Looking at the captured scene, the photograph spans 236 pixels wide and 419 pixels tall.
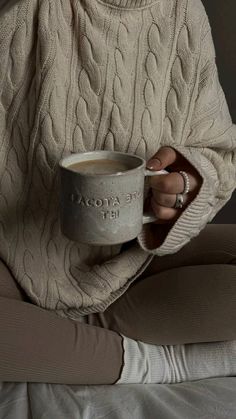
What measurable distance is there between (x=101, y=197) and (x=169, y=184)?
4.8 inches

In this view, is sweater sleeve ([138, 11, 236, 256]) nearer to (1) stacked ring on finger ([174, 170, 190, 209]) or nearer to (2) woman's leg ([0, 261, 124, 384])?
(1) stacked ring on finger ([174, 170, 190, 209])

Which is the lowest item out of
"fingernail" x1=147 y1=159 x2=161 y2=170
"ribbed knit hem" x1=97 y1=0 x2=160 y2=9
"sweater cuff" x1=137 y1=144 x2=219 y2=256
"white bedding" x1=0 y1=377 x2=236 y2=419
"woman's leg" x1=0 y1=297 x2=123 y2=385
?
"white bedding" x1=0 y1=377 x2=236 y2=419

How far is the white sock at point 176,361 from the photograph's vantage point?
789 mm

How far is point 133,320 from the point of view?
82cm

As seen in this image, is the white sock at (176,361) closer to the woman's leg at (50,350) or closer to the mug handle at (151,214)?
the woman's leg at (50,350)

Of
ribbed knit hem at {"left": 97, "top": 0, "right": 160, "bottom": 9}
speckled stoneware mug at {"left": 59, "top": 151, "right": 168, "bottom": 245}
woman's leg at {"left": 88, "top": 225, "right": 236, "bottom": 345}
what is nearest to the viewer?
speckled stoneware mug at {"left": 59, "top": 151, "right": 168, "bottom": 245}

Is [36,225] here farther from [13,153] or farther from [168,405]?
[168,405]

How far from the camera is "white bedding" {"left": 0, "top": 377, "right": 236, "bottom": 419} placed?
0.70 m

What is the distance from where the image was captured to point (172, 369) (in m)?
0.81

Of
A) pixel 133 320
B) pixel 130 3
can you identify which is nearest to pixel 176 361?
pixel 133 320

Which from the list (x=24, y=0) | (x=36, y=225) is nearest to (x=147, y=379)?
(x=36, y=225)

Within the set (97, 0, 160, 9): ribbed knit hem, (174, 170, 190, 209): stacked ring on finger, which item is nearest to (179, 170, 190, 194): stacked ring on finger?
(174, 170, 190, 209): stacked ring on finger

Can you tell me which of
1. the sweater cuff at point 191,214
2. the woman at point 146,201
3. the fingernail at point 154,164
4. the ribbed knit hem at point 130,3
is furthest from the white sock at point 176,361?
the ribbed knit hem at point 130,3

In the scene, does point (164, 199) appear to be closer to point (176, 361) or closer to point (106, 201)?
point (106, 201)
